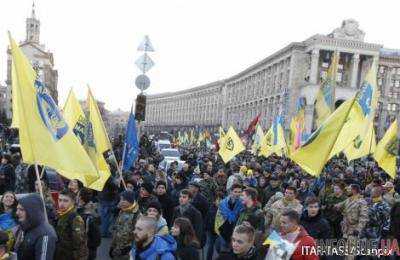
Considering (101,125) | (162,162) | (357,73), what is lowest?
(162,162)

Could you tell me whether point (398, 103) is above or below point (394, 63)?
below

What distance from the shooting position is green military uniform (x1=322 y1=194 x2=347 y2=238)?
8039 millimetres

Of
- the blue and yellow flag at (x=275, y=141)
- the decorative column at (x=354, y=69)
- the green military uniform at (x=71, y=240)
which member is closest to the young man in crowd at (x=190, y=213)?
the green military uniform at (x=71, y=240)

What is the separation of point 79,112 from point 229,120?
9623 centimetres

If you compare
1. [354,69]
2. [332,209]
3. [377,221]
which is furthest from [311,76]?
[377,221]

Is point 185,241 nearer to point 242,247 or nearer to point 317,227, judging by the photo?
point 242,247

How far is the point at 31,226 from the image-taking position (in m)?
4.21

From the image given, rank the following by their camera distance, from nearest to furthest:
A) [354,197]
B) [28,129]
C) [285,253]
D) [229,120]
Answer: [285,253]
[28,129]
[354,197]
[229,120]

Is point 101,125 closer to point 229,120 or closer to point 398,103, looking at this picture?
point 398,103

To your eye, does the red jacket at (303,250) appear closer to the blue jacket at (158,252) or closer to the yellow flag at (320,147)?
the blue jacket at (158,252)

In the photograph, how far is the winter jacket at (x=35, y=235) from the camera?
415 centimetres

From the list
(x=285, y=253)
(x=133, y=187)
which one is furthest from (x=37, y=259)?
(x=133, y=187)

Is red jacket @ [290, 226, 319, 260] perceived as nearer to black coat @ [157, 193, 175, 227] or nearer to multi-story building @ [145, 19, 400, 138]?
black coat @ [157, 193, 175, 227]

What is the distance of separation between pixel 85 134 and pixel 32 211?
4.27 m
